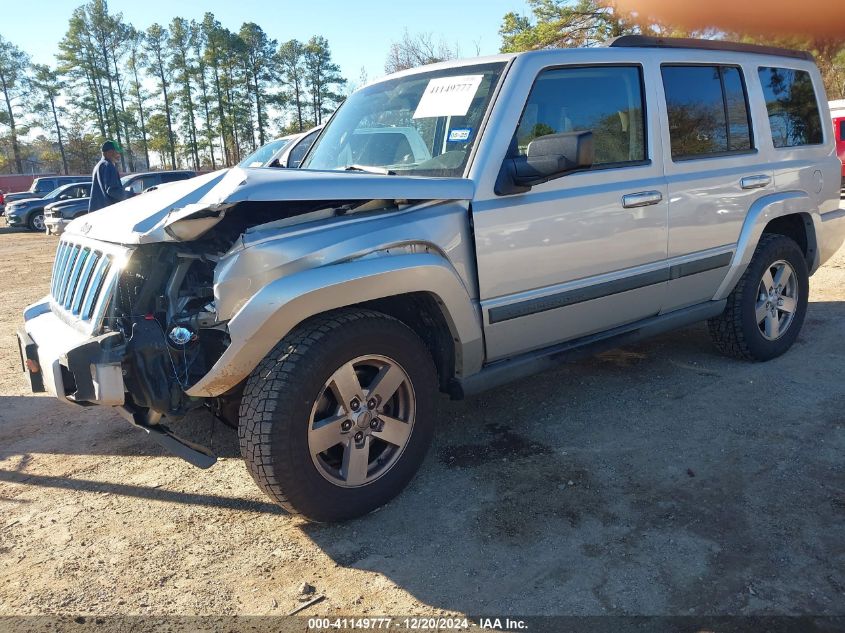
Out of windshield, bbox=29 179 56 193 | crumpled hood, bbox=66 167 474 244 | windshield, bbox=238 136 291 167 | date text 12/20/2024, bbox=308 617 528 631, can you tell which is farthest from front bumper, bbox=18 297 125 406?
windshield, bbox=29 179 56 193

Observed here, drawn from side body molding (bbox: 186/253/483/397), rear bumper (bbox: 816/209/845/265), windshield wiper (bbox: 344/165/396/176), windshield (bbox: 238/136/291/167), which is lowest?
rear bumper (bbox: 816/209/845/265)

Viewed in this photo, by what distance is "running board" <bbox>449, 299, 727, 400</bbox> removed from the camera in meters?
3.16

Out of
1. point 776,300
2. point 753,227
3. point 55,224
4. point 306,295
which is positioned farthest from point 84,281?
point 55,224

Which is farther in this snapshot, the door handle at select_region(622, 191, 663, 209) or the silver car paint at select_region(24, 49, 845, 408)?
the door handle at select_region(622, 191, 663, 209)

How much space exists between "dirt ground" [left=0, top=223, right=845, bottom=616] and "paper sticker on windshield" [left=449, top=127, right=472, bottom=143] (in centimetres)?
161

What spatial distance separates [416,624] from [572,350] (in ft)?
5.86

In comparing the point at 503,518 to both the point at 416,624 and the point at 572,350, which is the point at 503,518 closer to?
the point at 416,624

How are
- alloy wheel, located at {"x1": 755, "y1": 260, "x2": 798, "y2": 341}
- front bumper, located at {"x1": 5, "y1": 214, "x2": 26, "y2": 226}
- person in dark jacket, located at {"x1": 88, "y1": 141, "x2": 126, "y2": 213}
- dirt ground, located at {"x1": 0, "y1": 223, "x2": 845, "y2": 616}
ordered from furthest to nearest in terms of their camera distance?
front bumper, located at {"x1": 5, "y1": 214, "x2": 26, "y2": 226} < person in dark jacket, located at {"x1": 88, "y1": 141, "x2": 126, "y2": 213} < alloy wheel, located at {"x1": 755, "y1": 260, "x2": 798, "y2": 341} < dirt ground, located at {"x1": 0, "y1": 223, "x2": 845, "y2": 616}

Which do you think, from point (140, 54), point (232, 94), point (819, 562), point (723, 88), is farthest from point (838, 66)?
point (140, 54)

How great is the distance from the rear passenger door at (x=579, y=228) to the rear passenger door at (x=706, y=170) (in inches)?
6.3

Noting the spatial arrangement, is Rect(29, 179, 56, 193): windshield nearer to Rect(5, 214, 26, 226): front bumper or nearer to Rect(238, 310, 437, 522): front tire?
Rect(5, 214, 26, 226): front bumper

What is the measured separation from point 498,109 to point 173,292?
1706 mm

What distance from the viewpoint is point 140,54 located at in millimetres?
54812

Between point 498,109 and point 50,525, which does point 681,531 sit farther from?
point 50,525
